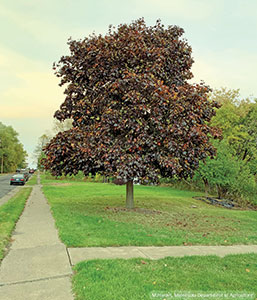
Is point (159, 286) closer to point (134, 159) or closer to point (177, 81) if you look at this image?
point (134, 159)

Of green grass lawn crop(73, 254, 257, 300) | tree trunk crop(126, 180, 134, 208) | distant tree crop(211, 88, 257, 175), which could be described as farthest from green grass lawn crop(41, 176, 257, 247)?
distant tree crop(211, 88, 257, 175)

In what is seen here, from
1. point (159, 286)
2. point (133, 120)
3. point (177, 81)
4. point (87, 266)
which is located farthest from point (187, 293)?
point (177, 81)

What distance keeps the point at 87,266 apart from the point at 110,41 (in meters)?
8.56

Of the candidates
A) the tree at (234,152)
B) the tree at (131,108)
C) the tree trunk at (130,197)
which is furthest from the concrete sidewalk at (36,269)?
the tree at (234,152)

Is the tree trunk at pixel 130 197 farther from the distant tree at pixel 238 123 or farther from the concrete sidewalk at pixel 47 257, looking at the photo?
the distant tree at pixel 238 123

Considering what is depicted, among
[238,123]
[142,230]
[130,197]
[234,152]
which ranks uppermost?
[238,123]

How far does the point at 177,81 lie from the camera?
1130cm

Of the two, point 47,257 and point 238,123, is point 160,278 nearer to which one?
point 47,257

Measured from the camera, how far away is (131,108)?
921cm

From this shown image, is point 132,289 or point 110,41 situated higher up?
point 110,41

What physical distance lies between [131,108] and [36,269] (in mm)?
5969

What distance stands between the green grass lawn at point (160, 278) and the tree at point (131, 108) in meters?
4.32

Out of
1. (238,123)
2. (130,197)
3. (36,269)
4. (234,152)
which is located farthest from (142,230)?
(238,123)

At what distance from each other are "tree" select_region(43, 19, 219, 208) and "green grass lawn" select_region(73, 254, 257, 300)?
4317mm
